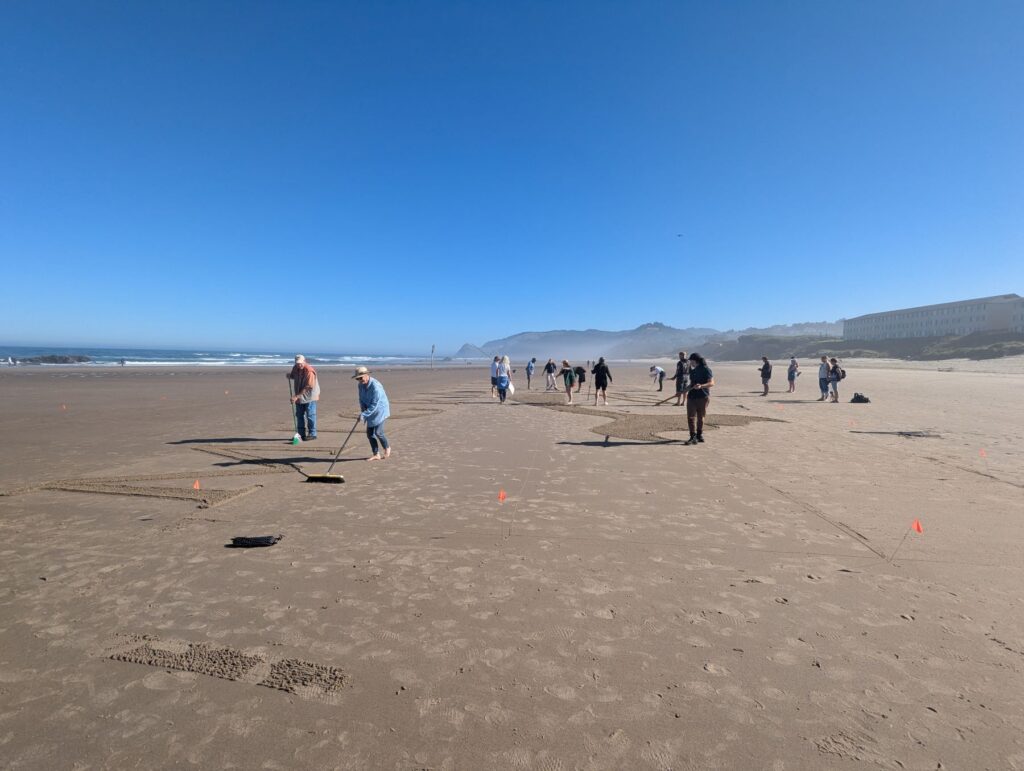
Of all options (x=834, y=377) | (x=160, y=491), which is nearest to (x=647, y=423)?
(x=834, y=377)

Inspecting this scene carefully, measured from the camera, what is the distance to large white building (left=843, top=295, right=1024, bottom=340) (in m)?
87.0

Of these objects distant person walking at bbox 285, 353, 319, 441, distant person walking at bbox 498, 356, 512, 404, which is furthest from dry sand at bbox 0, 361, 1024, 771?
distant person walking at bbox 498, 356, 512, 404

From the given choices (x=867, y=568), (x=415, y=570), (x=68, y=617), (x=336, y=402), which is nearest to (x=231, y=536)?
(x=68, y=617)

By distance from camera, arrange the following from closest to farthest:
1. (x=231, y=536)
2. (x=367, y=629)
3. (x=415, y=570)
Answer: (x=367, y=629), (x=415, y=570), (x=231, y=536)

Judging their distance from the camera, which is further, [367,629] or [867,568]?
[867,568]

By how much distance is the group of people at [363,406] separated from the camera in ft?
28.5

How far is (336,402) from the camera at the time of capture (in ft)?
63.4

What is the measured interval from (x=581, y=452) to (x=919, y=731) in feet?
23.4

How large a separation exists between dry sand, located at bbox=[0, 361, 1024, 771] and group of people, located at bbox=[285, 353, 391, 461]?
0.87 metres

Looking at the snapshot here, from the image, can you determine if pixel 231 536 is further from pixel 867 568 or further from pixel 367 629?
pixel 867 568

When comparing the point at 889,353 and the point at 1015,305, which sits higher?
the point at 1015,305

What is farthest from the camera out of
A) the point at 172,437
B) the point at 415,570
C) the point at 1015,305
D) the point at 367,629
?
the point at 1015,305

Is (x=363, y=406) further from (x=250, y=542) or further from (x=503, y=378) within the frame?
(x=503, y=378)

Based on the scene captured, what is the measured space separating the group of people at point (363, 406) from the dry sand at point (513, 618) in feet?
2.86
